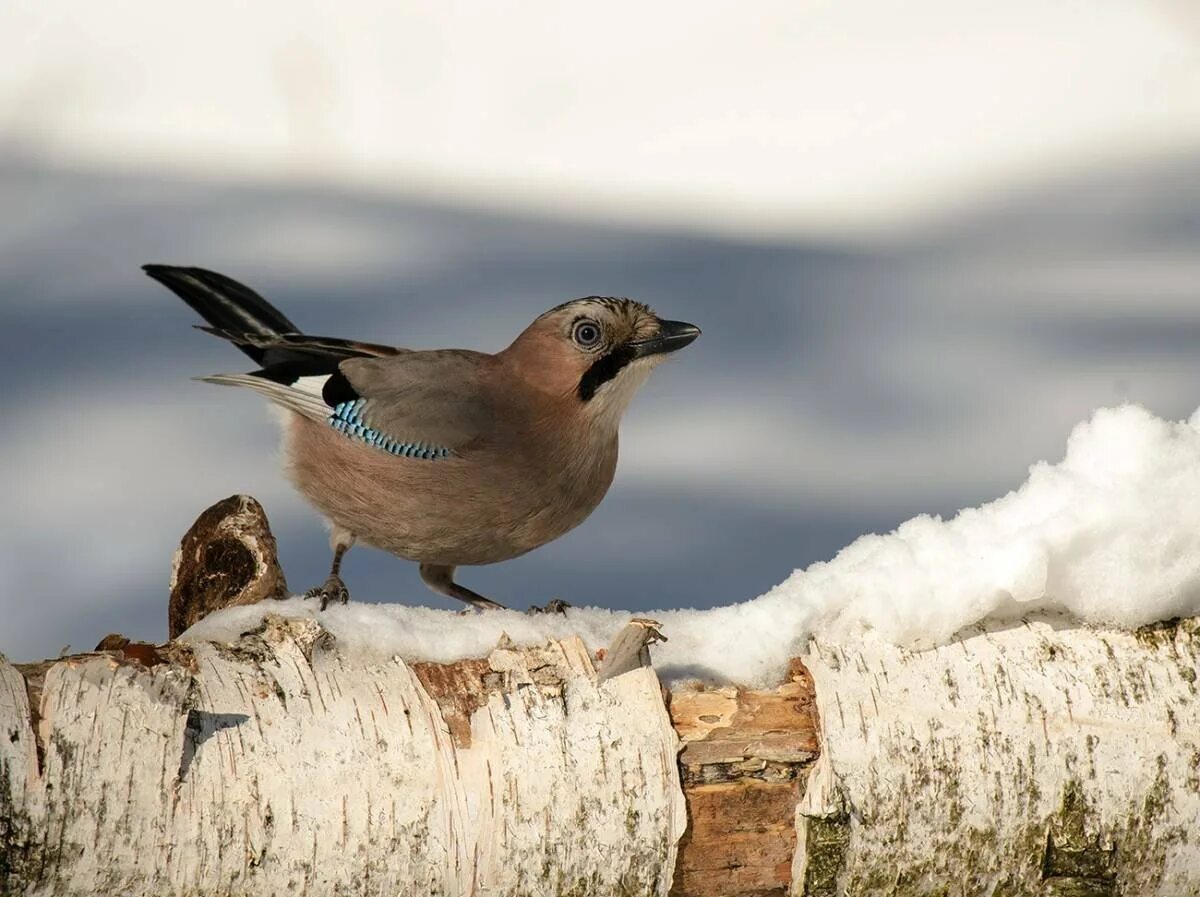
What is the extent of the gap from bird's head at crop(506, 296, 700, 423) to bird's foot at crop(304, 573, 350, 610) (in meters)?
0.65

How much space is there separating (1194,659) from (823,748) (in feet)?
2.22

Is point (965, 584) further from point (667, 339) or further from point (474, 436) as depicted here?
point (474, 436)

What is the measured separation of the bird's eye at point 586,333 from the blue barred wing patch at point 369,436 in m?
0.41

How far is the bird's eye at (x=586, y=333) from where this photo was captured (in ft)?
11.0

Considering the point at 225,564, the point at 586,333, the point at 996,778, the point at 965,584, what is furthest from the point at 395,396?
the point at 996,778

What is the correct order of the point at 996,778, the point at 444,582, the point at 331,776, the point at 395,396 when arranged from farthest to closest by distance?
the point at 444,582 < the point at 395,396 < the point at 996,778 < the point at 331,776

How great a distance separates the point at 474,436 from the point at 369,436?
268 mm

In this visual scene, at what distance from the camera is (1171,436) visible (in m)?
2.52

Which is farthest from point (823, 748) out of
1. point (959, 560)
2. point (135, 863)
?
point (135, 863)

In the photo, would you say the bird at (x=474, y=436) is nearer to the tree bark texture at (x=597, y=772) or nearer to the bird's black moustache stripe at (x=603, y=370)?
the bird's black moustache stripe at (x=603, y=370)

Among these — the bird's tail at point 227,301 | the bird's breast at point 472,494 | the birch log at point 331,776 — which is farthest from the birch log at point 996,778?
the bird's tail at point 227,301

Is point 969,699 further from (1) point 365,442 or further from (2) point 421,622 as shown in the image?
(1) point 365,442

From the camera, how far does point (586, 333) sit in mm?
3377

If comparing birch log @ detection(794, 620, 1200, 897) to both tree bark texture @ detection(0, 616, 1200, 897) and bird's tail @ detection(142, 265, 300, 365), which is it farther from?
bird's tail @ detection(142, 265, 300, 365)
